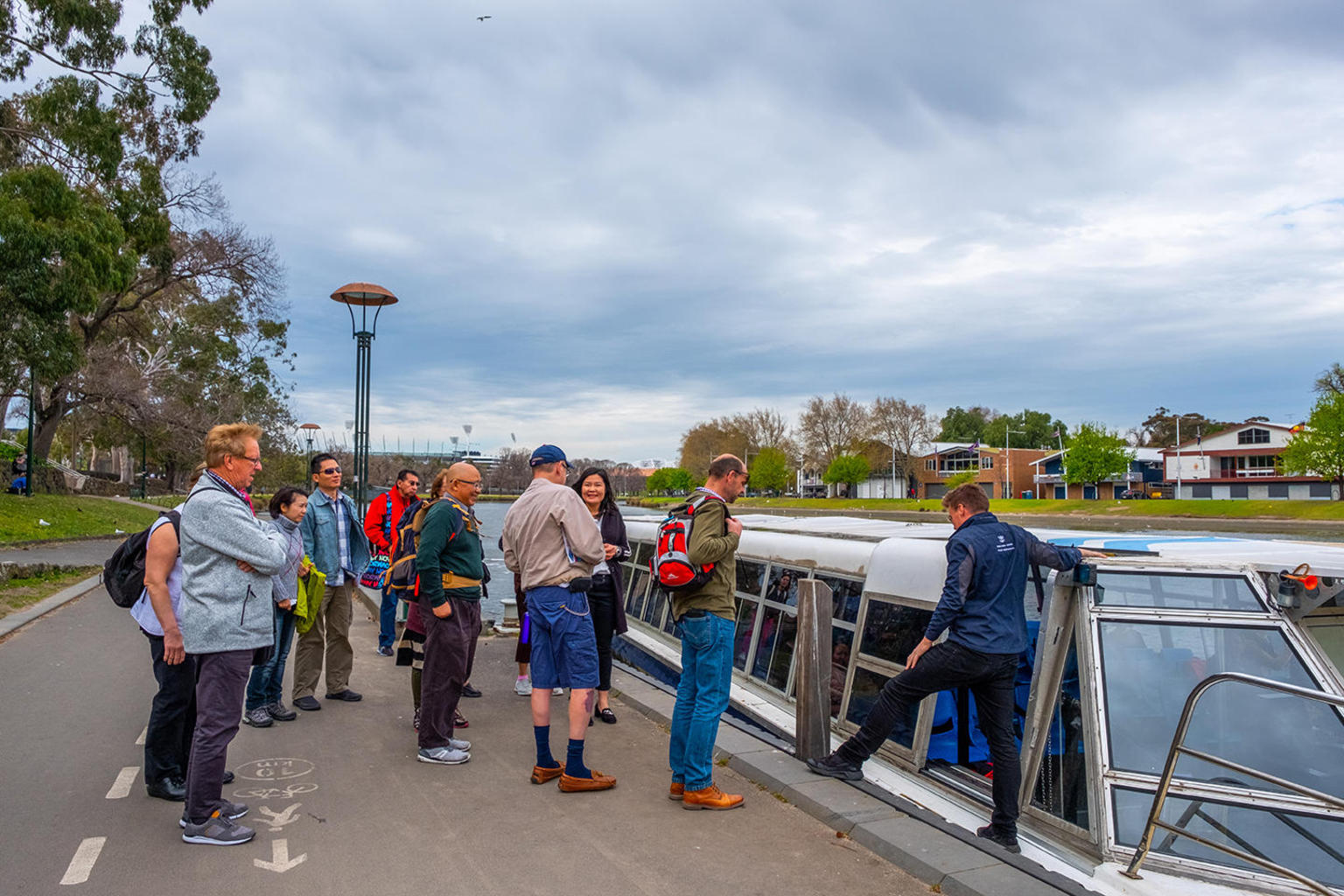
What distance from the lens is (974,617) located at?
473cm

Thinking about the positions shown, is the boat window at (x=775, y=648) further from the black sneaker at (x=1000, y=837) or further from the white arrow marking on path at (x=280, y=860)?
the white arrow marking on path at (x=280, y=860)

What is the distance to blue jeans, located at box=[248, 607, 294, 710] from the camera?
699 cm

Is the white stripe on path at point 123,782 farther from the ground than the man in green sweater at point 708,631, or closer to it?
closer to it

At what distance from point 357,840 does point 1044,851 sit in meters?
3.42

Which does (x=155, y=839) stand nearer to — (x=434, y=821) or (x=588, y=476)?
(x=434, y=821)

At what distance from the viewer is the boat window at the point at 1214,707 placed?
4273mm

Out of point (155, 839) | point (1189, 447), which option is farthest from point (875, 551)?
point (1189, 447)

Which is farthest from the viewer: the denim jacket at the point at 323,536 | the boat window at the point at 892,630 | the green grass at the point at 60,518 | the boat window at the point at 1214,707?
the green grass at the point at 60,518

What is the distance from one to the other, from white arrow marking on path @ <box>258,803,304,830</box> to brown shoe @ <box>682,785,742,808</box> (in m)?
2.16

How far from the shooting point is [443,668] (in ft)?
19.8

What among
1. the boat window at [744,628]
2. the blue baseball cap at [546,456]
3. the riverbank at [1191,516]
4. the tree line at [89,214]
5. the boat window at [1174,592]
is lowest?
the riverbank at [1191,516]

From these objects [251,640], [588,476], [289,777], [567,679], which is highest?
[588,476]

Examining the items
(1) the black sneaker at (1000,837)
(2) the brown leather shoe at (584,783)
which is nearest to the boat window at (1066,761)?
(1) the black sneaker at (1000,837)

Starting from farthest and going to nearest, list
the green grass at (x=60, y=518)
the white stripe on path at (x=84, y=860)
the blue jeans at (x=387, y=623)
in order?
the green grass at (x=60, y=518)
the blue jeans at (x=387, y=623)
the white stripe on path at (x=84, y=860)
